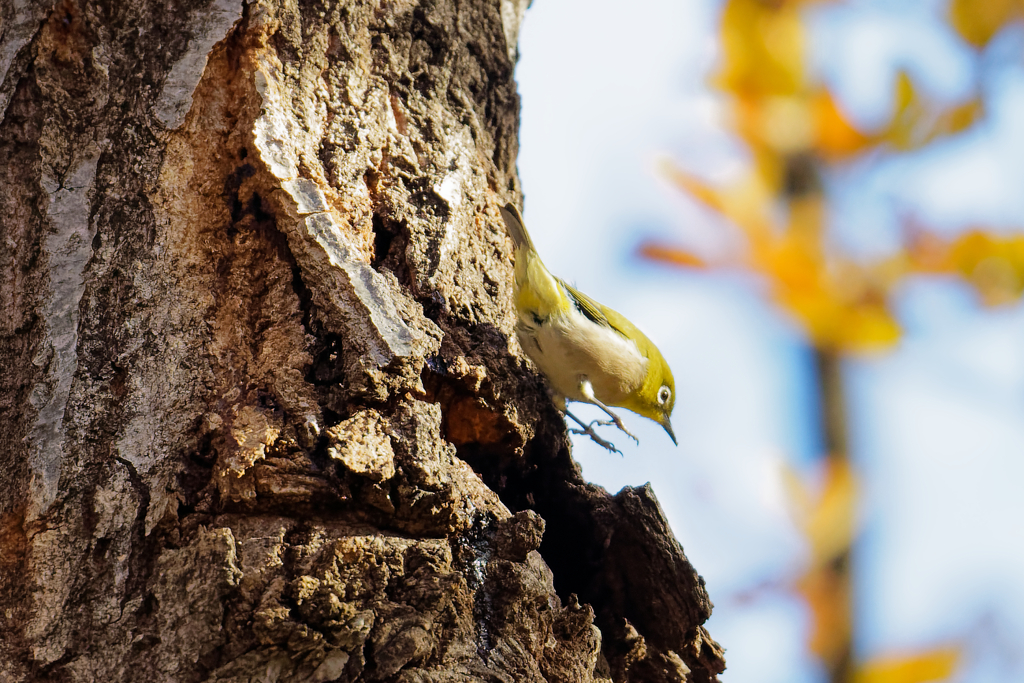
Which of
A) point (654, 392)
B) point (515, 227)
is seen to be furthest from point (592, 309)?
point (515, 227)

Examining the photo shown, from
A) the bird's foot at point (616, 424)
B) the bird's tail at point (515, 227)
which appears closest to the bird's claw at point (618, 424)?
the bird's foot at point (616, 424)

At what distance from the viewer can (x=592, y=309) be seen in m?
3.50

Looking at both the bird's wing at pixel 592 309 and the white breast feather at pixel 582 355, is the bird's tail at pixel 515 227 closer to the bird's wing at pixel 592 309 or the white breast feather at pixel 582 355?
the white breast feather at pixel 582 355

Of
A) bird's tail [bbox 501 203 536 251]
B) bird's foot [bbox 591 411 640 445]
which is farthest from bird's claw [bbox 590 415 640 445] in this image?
bird's tail [bbox 501 203 536 251]

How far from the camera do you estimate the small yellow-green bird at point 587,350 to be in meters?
3.04

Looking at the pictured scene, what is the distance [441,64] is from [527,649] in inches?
53.8

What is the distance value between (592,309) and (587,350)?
32 centimetres

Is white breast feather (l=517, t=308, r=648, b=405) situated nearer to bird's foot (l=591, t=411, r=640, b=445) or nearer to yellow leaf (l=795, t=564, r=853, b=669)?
bird's foot (l=591, t=411, r=640, b=445)

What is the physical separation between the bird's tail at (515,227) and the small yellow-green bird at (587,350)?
13cm

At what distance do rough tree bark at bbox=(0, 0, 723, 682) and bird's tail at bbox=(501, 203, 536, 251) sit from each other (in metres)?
0.23

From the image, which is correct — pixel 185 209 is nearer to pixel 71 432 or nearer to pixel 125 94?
pixel 125 94

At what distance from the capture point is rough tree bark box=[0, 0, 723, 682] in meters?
1.31

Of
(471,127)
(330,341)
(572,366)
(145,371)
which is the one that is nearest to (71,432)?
(145,371)

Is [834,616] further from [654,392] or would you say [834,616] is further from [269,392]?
[654,392]
